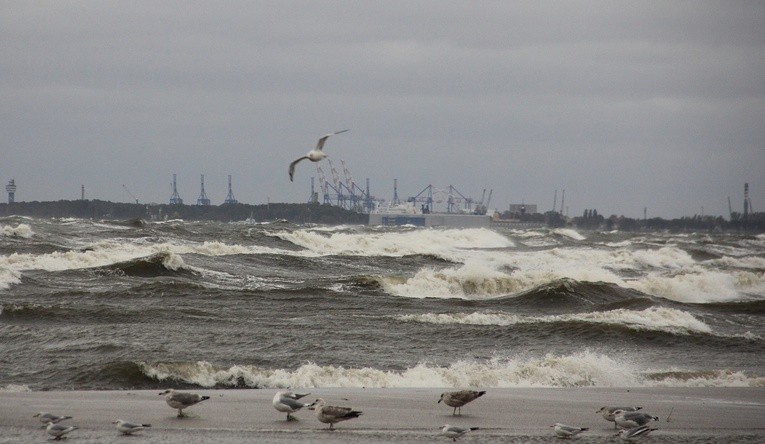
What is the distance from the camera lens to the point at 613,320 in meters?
21.5

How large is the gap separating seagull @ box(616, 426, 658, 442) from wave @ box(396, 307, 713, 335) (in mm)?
11026

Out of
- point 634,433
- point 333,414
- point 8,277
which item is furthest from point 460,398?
point 8,277

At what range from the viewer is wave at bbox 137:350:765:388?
1345 cm

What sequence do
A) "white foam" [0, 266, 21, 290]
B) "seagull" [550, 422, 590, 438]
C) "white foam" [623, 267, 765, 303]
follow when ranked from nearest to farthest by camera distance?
1. "seagull" [550, 422, 590, 438]
2. "white foam" [0, 266, 21, 290]
3. "white foam" [623, 267, 765, 303]

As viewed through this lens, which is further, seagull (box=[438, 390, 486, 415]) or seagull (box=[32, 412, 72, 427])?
seagull (box=[438, 390, 486, 415])

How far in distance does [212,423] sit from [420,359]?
21.9 feet

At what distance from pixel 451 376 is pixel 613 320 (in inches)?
328

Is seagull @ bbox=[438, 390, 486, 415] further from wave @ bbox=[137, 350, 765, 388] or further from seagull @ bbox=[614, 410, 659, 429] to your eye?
wave @ bbox=[137, 350, 765, 388]

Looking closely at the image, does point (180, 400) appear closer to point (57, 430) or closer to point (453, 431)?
point (57, 430)

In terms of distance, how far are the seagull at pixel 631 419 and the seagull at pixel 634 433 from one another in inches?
5.6

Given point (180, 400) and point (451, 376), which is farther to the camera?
point (451, 376)

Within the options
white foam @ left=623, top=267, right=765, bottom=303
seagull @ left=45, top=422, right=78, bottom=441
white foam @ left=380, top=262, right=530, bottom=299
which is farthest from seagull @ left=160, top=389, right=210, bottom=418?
white foam @ left=623, top=267, right=765, bottom=303

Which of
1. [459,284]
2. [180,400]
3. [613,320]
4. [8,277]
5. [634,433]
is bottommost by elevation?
[613,320]

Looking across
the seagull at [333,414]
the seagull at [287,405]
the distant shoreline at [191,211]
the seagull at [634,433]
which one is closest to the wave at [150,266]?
→ the seagull at [287,405]
